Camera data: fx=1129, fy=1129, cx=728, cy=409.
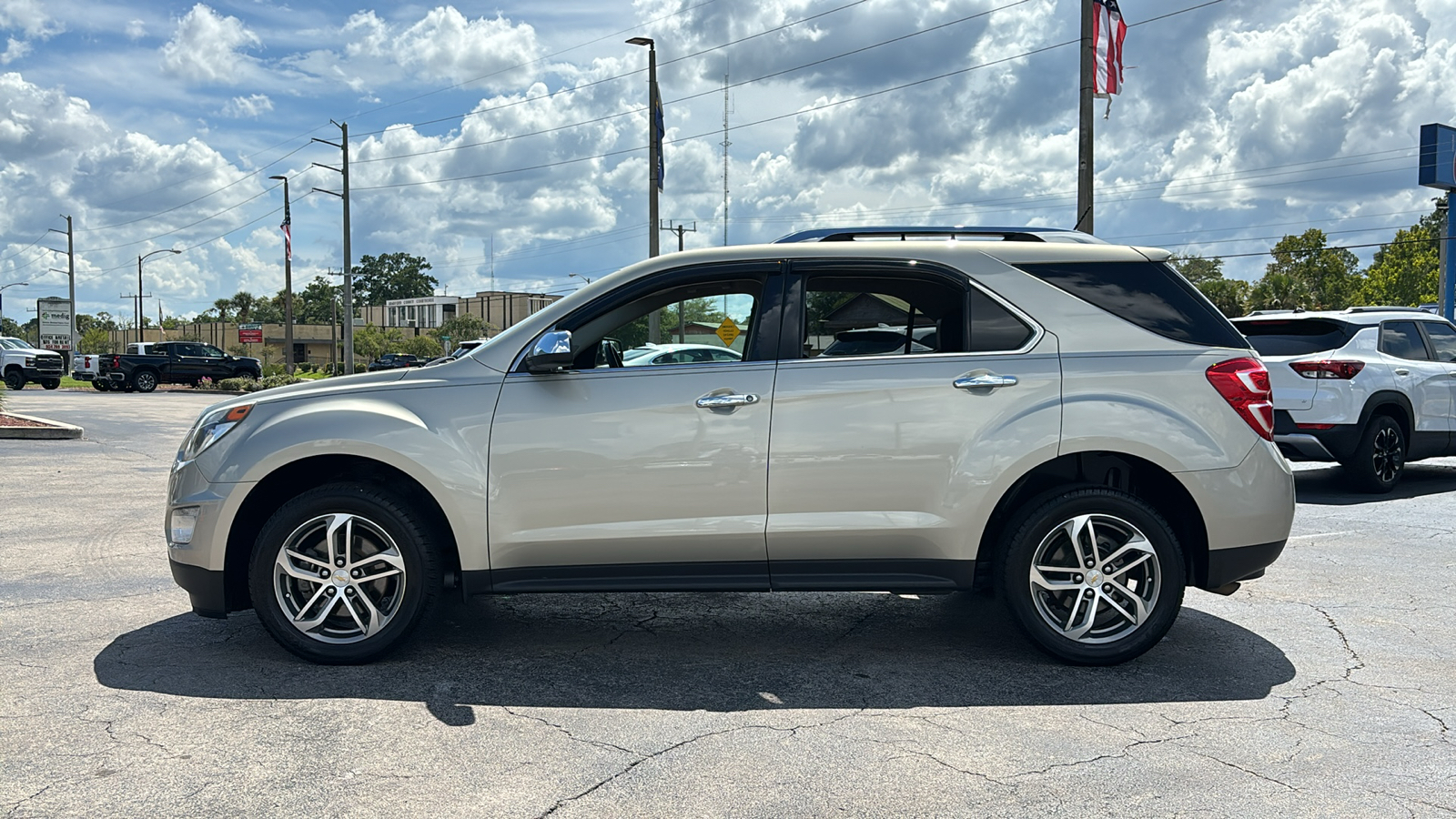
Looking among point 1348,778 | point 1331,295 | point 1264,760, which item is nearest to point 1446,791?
point 1348,778

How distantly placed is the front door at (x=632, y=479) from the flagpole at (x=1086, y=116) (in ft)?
41.8

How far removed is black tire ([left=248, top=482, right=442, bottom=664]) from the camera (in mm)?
4754

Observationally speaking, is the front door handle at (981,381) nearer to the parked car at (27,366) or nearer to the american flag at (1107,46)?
the american flag at (1107,46)

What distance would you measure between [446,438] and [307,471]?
0.75 metres

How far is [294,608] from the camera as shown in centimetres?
484

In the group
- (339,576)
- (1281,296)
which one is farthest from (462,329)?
(339,576)

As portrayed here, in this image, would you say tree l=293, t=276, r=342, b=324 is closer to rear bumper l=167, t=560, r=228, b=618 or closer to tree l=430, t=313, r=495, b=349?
tree l=430, t=313, r=495, b=349

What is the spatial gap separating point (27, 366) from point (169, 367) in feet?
16.8

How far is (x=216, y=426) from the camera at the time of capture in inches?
194

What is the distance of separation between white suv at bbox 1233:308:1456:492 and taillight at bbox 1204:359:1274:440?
5.79m

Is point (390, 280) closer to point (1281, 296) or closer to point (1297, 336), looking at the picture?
point (1281, 296)

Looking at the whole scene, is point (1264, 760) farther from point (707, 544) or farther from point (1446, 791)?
point (707, 544)

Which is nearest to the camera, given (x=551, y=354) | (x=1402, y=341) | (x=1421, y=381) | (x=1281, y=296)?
(x=551, y=354)

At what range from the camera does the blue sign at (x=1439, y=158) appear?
3956 cm
